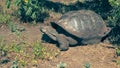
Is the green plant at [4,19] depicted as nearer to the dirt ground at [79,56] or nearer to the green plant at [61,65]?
the dirt ground at [79,56]

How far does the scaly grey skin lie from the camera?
8.83 m

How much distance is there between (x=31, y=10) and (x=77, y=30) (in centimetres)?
247

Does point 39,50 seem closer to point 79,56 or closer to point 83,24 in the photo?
point 79,56

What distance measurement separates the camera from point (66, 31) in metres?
9.01

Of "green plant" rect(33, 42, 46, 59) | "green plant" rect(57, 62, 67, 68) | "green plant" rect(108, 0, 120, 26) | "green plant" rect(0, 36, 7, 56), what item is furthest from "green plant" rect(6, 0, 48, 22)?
"green plant" rect(57, 62, 67, 68)

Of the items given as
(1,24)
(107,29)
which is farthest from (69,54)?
(1,24)

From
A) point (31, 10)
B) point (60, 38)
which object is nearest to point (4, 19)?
point (31, 10)

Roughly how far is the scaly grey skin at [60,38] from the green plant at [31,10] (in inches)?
61.3

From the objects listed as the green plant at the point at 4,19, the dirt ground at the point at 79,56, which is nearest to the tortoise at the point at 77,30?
the dirt ground at the point at 79,56

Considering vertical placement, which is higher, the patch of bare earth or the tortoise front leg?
the tortoise front leg

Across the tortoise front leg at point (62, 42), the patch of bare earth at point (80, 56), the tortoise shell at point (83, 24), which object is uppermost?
the tortoise shell at point (83, 24)

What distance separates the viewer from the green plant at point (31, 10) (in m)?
10.6

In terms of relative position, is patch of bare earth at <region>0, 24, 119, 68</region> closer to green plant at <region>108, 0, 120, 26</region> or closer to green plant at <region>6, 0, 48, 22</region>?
green plant at <region>108, 0, 120, 26</region>

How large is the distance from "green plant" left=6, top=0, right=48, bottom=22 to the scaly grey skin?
156 cm
